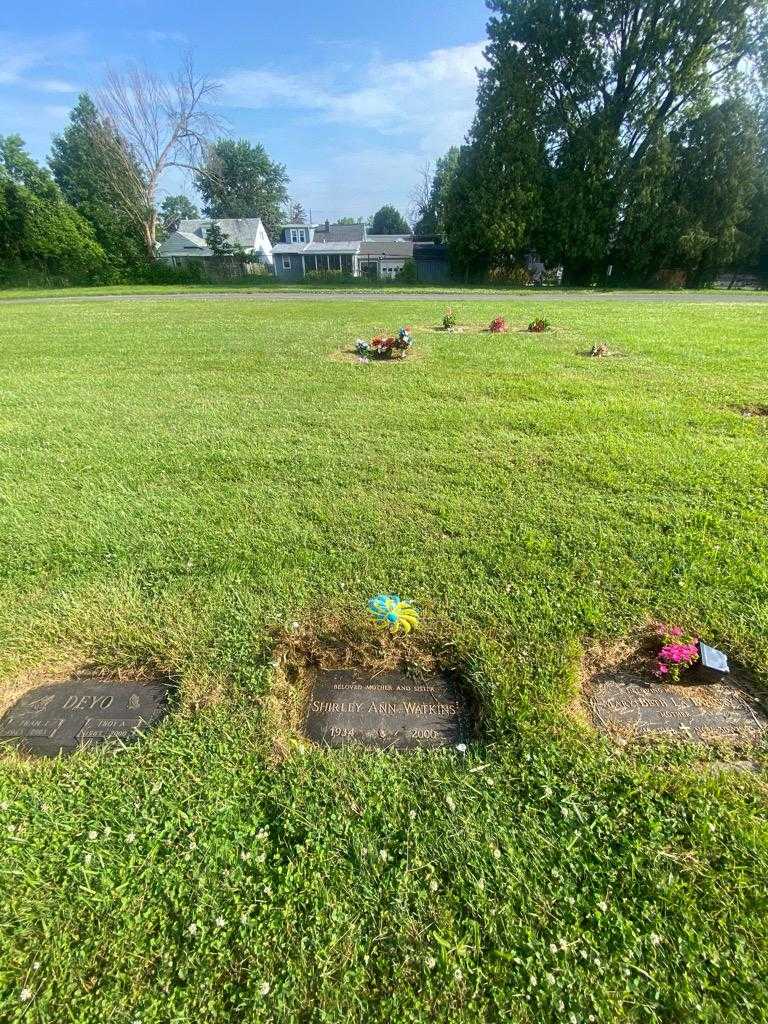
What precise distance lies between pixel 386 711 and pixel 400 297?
18.4 meters

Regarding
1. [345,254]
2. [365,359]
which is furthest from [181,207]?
[365,359]

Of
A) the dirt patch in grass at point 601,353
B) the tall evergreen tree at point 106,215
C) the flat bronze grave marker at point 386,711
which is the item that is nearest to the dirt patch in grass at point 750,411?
the dirt patch in grass at point 601,353

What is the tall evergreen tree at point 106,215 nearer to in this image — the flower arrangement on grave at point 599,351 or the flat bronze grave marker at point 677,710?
the flower arrangement on grave at point 599,351

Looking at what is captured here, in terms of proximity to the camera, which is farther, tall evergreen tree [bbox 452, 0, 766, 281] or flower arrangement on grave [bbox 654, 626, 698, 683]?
tall evergreen tree [bbox 452, 0, 766, 281]

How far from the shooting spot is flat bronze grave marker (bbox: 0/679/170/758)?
170 cm

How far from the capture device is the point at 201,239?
4775 cm

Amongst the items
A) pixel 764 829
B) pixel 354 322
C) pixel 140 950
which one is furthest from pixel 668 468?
pixel 354 322

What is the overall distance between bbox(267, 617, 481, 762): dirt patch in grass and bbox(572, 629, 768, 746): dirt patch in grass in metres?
0.47

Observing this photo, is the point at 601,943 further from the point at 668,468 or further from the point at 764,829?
the point at 668,468

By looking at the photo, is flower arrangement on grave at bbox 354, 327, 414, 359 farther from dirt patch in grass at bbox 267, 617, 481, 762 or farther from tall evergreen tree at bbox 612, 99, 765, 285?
tall evergreen tree at bbox 612, 99, 765, 285

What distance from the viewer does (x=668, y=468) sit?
3.56m

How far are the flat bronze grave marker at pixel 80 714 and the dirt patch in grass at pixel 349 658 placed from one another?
45cm

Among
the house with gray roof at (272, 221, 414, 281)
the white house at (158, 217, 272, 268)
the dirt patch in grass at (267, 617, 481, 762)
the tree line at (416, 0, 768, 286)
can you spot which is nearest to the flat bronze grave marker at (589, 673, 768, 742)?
the dirt patch in grass at (267, 617, 481, 762)

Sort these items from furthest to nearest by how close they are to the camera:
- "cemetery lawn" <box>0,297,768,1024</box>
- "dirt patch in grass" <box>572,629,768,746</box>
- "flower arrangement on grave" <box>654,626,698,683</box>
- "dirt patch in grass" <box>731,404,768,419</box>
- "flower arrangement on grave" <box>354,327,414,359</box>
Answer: "flower arrangement on grave" <box>354,327,414,359</box> < "dirt patch in grass" <box>731,404,768,419</box> < "flower arrangement on grave" <box>654,626,698,683</box> < "dirt patch in grass" <box>572,629,768,746</box> < "cemetery lawn" <box>0,297,768,1024</box>
